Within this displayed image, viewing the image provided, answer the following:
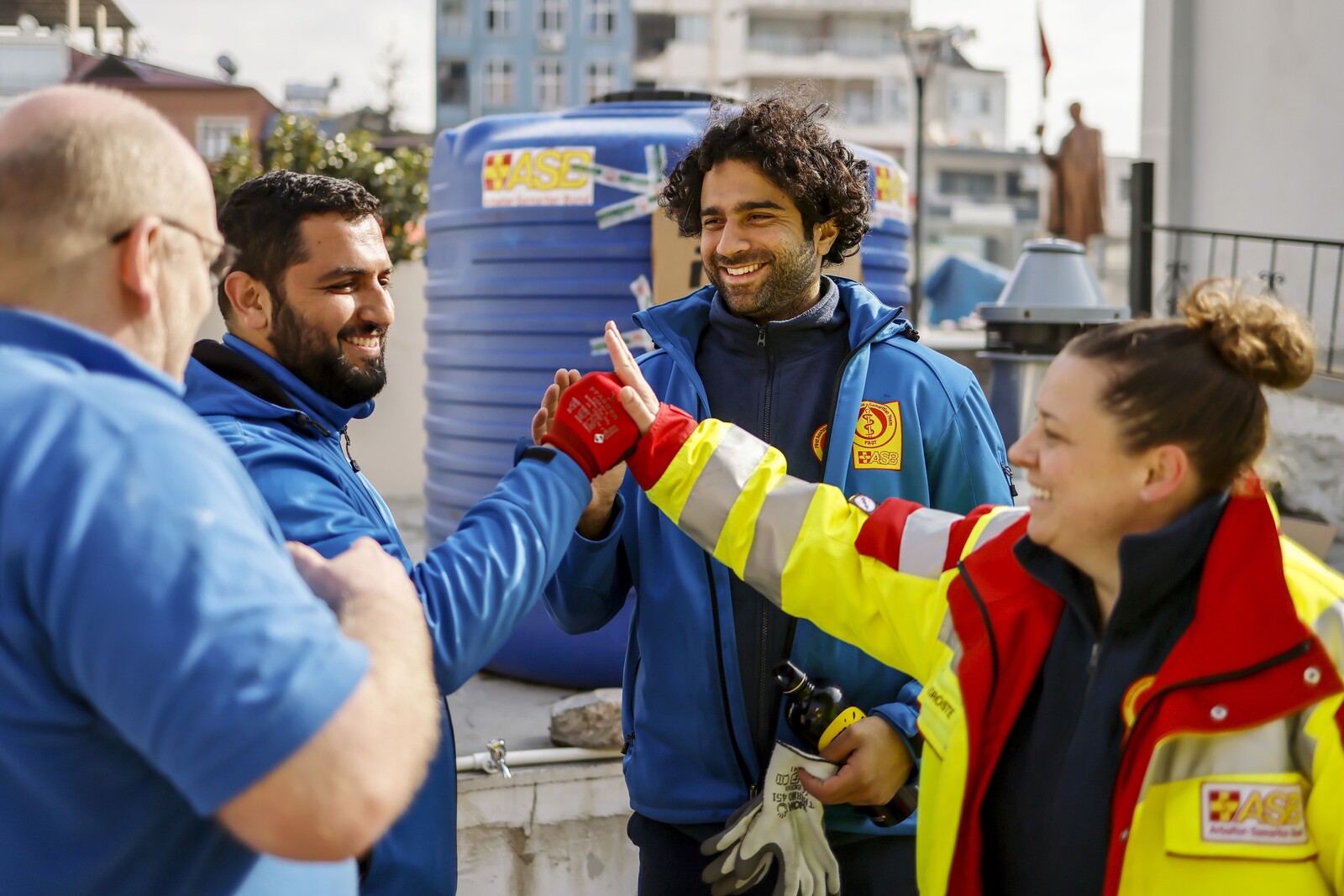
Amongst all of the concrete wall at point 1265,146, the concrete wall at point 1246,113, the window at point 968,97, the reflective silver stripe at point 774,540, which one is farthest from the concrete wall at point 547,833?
the window at point 968,97

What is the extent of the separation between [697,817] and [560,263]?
260cm

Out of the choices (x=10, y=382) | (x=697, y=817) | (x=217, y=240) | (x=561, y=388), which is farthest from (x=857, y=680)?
(x=10, y=382)

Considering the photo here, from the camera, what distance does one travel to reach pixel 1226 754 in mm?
1511

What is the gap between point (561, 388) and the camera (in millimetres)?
2180

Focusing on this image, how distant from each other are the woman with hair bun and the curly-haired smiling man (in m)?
0.38

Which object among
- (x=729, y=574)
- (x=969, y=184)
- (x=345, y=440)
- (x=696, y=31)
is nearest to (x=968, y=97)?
(x=969, y=184)

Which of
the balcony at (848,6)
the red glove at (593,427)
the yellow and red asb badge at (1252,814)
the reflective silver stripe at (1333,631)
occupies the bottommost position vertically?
the yellow and red asb badge at (1252,814)

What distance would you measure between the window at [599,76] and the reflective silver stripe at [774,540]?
51518mm

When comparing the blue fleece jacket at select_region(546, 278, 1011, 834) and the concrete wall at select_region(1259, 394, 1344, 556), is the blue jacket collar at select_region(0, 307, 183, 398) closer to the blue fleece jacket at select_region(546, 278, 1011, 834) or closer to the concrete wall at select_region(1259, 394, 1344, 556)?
the blue fleece jacket at select_region(546, 278, 1011, 834)

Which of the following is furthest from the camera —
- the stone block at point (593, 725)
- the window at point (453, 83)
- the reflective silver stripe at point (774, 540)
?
the window at point (453, 83)

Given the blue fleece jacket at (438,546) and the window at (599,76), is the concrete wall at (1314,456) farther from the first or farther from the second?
the window at (599,76)

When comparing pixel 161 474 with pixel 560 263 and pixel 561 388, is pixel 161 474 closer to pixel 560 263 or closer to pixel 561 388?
pixel 561 388

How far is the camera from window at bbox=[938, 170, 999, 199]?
53312mm

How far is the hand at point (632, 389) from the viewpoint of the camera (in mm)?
2057
